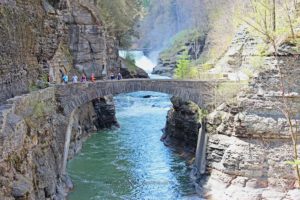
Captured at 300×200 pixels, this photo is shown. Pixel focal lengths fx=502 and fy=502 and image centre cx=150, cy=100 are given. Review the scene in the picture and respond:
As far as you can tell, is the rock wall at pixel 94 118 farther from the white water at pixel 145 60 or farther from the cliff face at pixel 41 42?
the white water at pixel 145 60

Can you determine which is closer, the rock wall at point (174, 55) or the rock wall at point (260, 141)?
the rock wall at point (260, 141)

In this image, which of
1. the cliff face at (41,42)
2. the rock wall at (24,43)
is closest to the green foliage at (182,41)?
the cliff face at (41,42)

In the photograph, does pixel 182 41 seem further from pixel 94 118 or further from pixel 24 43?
pixel 24 43

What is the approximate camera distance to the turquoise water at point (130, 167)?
87.6ft

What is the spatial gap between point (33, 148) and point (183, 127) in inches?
649

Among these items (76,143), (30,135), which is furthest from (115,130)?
(30,135)

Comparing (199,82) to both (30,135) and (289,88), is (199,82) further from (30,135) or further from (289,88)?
(30,135)

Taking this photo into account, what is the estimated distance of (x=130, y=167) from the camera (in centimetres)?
3172

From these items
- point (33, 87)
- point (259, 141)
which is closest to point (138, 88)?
point (33, 87)

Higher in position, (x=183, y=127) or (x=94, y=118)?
(x=183, y=127)

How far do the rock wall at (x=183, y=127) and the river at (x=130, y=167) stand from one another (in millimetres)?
897

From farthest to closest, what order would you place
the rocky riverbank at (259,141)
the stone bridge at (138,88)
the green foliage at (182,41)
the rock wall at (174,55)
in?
1. the green foliage at (182,41)
2. the rock wall at (174,55)
3. the stone bridge at (138,88)
4. the rocky riverbank at (259,141)

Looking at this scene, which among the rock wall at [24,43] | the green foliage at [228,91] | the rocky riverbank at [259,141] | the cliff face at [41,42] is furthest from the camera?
the green foliage at [228,91]

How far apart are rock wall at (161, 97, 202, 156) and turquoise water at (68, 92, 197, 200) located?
947 millimetres
